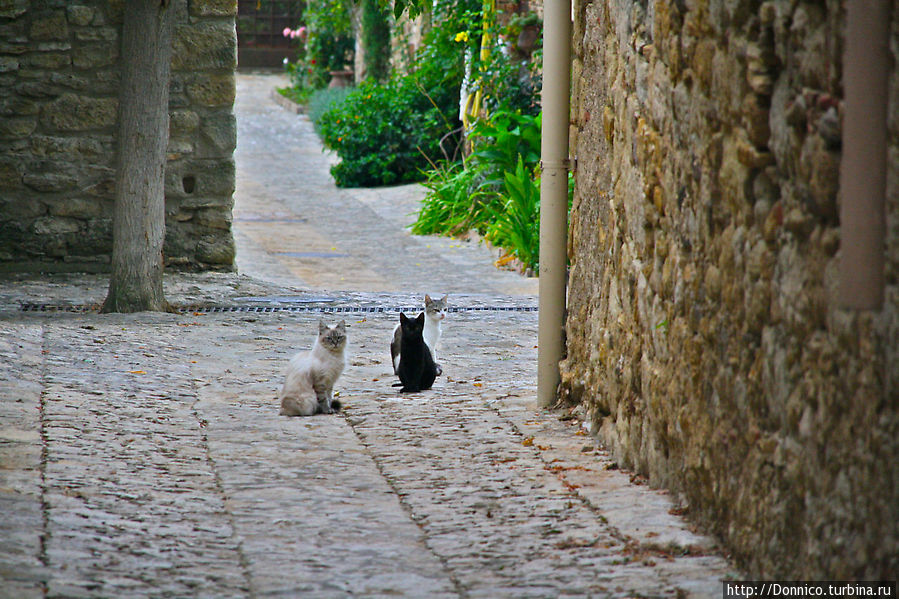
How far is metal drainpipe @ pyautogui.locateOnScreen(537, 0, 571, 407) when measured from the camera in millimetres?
4969

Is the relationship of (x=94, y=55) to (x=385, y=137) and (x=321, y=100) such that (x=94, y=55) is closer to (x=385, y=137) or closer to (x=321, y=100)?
(x=385, y=137)

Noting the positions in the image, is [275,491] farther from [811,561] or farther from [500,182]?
[500,182]

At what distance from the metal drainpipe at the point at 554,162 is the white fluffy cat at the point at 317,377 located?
3.14ft

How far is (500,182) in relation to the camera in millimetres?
11609

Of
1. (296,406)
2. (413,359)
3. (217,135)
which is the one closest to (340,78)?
(217,135)

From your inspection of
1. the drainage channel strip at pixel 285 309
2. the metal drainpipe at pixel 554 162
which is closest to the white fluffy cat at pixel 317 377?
the metal drainpipe at pixel 554 162

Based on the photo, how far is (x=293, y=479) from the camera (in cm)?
401

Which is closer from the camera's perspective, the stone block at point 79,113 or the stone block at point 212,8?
the stone block at point 79,113

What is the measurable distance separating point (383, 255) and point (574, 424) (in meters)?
6.21

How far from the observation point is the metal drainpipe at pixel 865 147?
2.11 m

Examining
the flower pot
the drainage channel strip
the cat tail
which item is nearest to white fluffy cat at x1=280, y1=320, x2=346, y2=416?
the cat tail

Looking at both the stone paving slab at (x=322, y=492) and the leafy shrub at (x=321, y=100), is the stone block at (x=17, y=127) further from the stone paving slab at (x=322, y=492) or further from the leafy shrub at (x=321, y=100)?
the leafy shrub at (x=321, y=100)

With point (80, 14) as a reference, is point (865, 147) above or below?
below

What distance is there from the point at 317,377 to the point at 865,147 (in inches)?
131
